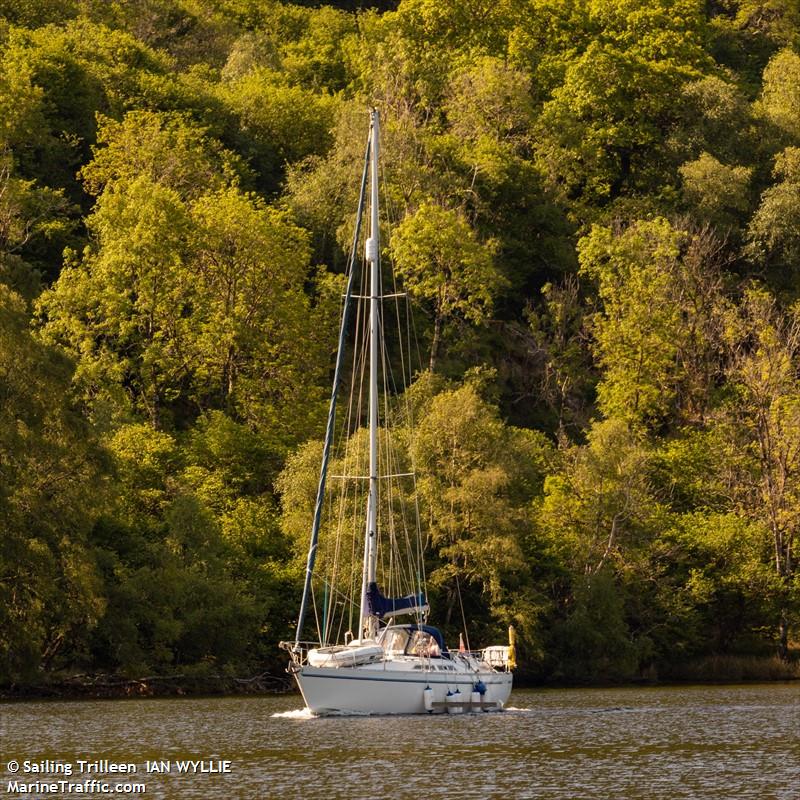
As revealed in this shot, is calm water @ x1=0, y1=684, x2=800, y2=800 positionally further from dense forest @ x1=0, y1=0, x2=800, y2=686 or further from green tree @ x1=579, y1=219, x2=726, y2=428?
green tree @ x1=579, y1=219, x2=726, y2=428

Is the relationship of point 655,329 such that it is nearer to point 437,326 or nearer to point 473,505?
point 437,326

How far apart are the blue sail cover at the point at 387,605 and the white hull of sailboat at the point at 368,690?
248 cm

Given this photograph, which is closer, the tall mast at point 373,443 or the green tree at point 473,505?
the tall mast at point 373,443

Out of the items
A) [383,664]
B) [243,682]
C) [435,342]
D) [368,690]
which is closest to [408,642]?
[383,664]

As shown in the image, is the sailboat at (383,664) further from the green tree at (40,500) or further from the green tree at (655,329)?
the green tree at (655,329)

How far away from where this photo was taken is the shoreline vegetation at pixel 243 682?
234 ft

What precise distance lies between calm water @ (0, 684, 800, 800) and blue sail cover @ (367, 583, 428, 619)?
3.84m

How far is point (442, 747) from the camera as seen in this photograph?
50344 millimetres

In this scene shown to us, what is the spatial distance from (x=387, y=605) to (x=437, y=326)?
153ft

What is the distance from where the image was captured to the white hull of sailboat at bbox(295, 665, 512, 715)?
2282 inches

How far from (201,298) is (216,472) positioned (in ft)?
46.4

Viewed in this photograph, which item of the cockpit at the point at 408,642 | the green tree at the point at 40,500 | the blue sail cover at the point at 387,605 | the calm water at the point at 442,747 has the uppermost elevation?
the green tree at the point at 40,500

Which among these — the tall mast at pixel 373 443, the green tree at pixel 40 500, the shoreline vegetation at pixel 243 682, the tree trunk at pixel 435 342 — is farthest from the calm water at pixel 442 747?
the tree trunk at pixel 435 342

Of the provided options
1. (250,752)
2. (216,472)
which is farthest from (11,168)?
(250,752)
